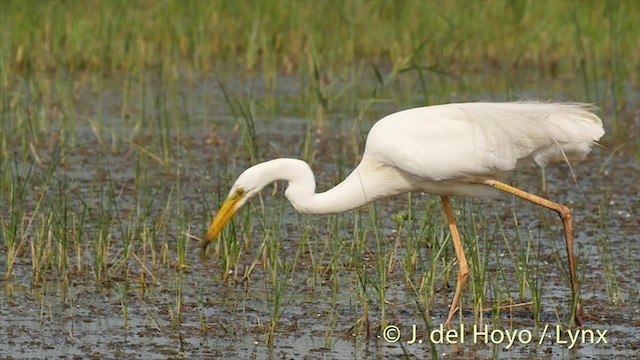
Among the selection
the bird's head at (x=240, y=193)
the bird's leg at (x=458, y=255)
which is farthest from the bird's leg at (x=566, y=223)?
the bird's head at (x=240, y=193)

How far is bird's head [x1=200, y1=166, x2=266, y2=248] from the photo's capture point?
21.8 feet

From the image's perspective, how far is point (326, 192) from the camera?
686 cm

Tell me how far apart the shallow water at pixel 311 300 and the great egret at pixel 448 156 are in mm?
293

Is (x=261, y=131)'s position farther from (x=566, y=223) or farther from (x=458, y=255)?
(x=566, y=223)

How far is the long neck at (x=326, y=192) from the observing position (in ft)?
22.0

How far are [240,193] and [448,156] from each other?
1019mm

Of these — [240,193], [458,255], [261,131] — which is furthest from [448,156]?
[261,131]

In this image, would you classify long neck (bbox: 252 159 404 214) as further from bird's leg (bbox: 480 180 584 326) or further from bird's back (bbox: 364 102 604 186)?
bird's leg (bbox: 480 180 584 326)

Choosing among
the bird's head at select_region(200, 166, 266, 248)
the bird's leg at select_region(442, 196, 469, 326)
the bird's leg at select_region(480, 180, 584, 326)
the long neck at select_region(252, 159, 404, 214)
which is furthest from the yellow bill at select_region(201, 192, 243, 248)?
the bird's leg at select_region(480, 180, 584, 326)

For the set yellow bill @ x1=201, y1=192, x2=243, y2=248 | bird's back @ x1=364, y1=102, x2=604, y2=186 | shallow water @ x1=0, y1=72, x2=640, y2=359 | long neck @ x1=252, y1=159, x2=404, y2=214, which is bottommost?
shallow water @ x1=0, y1=72, x2=640, y2=359

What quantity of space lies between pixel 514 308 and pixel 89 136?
503cm

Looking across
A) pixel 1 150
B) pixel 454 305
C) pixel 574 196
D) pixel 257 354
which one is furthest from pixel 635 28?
pixel 257 354

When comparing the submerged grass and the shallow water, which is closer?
the shallow water

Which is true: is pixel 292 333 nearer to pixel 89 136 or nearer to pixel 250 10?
pixel 89 136
